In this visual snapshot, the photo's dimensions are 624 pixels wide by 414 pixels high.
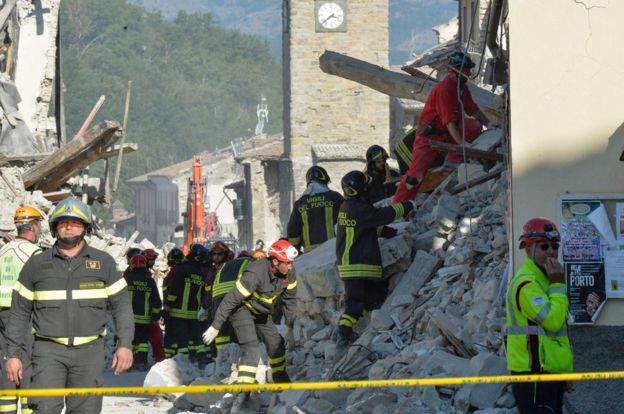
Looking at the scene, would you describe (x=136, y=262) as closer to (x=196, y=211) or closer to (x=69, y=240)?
(x=69, y=240)

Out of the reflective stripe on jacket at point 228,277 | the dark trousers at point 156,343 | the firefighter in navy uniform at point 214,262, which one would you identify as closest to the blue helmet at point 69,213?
the reflective stripe on jacket at point 228,277

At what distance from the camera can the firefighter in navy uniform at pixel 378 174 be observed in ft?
47.6

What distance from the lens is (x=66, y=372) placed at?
27.6ft

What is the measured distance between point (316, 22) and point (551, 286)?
51982mm

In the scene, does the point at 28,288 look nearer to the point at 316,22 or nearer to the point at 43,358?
the point at 43,358

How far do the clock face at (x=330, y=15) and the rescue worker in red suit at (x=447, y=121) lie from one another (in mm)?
44900

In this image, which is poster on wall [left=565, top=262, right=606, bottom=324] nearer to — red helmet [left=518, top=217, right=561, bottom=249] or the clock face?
red helmet [left=518, top=217, right=561, bottom=249]

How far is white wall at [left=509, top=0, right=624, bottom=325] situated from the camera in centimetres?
916

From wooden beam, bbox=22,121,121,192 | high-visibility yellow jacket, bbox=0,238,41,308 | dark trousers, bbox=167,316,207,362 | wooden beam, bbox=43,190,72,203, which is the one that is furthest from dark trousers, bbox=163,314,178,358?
high-visibility yellow jacket, bbox=0,238,41,308

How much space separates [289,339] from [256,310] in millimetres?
2125

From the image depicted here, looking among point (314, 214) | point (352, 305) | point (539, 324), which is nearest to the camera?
point (539, 324)

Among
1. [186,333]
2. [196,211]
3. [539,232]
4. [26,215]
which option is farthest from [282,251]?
[196,211]

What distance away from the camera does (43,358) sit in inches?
328

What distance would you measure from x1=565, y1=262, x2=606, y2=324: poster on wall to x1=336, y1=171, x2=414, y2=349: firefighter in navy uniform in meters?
3.55
